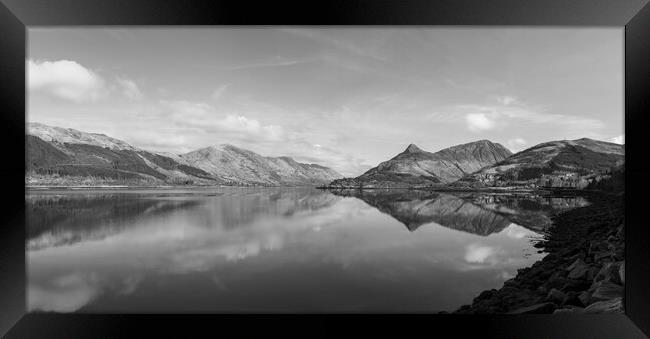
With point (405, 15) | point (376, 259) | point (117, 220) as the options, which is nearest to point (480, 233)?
point (376, 259)

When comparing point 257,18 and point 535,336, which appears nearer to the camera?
point 535,336

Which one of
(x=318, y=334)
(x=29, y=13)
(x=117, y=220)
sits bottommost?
(x=117, y=220)

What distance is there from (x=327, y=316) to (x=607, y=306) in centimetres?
444

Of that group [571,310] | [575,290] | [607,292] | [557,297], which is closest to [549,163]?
[575,290]

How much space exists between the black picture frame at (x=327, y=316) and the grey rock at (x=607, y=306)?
0.15m

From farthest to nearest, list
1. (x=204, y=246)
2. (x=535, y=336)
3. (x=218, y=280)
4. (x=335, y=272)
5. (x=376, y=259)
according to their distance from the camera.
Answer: (x=204, y=246), (x=376, y=259), (x=335, y=272), (x=218, y=280), (x=535, y=336)

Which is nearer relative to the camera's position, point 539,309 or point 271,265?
point 539,309

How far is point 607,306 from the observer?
5191 mm

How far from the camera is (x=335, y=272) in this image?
13.4 m

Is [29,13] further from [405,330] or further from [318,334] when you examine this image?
[405,330]

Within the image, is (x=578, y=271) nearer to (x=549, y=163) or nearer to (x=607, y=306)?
(x=607, y=306)

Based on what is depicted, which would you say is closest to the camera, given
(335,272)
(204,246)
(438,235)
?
(335,272)

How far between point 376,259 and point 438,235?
8637 mm

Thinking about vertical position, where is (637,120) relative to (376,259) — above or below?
above
